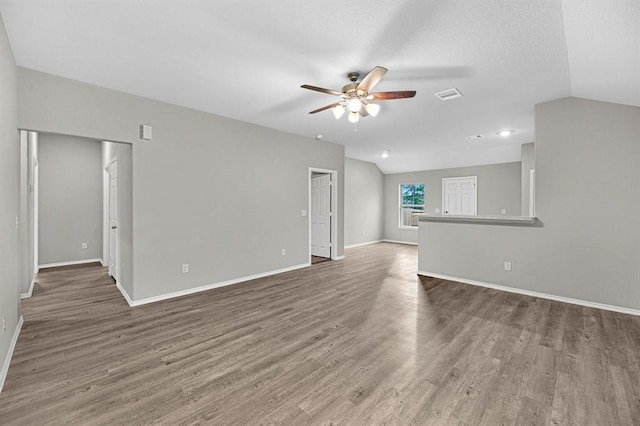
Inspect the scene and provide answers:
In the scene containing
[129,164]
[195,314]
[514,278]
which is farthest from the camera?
[514,278]

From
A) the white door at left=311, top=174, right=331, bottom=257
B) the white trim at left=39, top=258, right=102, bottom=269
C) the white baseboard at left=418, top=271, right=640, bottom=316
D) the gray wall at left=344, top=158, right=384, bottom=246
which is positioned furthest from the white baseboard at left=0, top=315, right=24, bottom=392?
the gray wall at left=344, top=158, right=384, bottom=246

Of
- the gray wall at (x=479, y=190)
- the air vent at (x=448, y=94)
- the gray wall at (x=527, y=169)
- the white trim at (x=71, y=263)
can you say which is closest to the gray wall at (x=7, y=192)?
the white trim at (x=71, y=263)

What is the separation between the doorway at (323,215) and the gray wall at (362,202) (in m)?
1.64

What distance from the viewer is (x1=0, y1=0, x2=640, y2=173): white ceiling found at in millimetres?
2018

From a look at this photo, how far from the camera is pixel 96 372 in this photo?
2.20 meters

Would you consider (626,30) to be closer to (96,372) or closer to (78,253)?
(96,372)

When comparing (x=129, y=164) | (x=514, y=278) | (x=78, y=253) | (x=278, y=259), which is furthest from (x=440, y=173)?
(x=78, y=253)

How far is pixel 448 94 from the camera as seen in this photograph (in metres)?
3.58

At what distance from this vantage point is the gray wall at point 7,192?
2.15 metres

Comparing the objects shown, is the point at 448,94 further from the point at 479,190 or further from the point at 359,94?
the point at 479,190

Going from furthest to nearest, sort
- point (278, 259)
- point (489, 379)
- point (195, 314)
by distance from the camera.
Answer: point (278, 259)
point (195, 314)
point (489, 379)

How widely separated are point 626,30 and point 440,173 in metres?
6.71

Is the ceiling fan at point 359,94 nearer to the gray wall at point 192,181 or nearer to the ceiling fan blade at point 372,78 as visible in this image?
the ceiling fan blade at point 372,78

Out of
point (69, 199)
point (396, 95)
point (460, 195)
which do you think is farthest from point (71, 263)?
point (460, 195)
